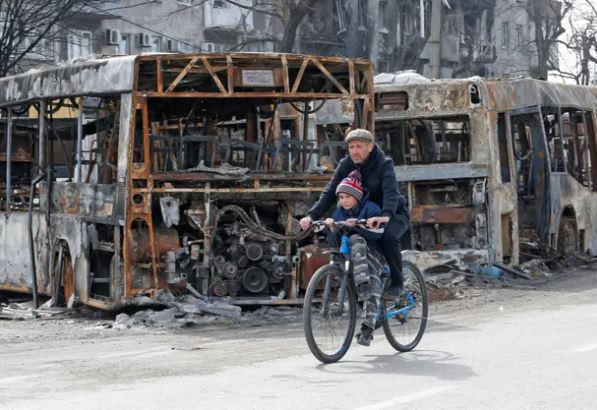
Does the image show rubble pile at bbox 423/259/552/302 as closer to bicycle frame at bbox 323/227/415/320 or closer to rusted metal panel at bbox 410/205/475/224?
rusted metal panel at bbox 410/205/475/224

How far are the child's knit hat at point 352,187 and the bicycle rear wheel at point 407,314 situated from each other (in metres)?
0.88

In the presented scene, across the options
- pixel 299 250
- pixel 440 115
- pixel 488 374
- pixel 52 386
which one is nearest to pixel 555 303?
pixel 299 250

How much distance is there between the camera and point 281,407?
8.12 m

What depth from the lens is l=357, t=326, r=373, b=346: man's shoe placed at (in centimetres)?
1055

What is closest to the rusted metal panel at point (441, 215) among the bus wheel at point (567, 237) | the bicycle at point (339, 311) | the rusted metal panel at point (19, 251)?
the bus wheel at point (567, 237)

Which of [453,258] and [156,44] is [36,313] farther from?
[156,44]

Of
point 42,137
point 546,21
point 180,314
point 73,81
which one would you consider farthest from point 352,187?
point 546,21

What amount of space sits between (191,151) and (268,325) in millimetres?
2361

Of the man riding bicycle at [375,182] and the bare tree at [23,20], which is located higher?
the bare tree at [23,20]

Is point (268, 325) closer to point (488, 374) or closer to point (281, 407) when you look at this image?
point (488, 374)

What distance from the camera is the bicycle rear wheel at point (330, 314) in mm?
10094

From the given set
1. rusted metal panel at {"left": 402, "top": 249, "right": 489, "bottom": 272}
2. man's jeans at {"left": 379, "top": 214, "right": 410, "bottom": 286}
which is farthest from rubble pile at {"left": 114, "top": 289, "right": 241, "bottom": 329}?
rusted metal panel at {"left": 402, "top": 249, "right": 489, "bottom": 272}

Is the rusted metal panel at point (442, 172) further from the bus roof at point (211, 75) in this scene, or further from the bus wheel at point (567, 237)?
the bus roof at point (211, 75)

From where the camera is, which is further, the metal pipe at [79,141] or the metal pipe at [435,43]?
the metal pipe at [435,43]
